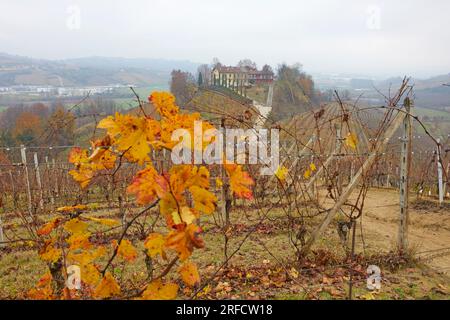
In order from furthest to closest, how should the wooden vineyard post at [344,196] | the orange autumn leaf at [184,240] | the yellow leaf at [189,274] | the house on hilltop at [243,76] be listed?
the house on hilltop at [243,76] → the wooden vineyard post at [344,196] → the yellow leaf at [189,274] → the orange autumn leaf at [184,240]

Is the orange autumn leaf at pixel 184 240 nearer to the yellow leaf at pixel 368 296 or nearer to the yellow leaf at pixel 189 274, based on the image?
the yellow leaf at pixel 189 274

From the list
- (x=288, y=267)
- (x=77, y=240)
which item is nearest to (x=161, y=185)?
Result: (x=77, y=240)

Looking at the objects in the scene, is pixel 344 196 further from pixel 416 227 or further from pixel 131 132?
pixel 416 227

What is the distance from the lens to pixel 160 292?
1.32 m

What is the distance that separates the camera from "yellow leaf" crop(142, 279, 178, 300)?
131cm

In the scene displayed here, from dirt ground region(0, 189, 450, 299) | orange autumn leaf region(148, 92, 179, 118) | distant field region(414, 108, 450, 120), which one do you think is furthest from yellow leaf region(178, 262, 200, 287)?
distant field region(414, 108, 450, 120)

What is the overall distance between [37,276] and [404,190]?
4788 mm

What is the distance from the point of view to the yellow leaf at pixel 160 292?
1314 millimetres

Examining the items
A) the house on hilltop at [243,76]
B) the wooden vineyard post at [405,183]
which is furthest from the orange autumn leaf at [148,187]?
the wooden vineyard post at [405,183]
